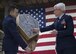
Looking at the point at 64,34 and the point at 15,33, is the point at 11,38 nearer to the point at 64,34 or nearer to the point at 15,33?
the point at 15,33

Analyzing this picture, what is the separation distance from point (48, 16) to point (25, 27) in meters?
1.74

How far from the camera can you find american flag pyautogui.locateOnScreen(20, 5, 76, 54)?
7.46 meters

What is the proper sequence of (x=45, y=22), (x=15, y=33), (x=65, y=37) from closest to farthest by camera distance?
1. (x=15, y=33)
2. (x=65, y=37)
3. (x=45, y=22)

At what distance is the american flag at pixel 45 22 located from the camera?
24.5ft

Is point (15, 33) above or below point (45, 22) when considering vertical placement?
above

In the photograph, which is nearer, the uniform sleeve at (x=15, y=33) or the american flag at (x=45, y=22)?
the uniform sleeve at (x=15, y=33)

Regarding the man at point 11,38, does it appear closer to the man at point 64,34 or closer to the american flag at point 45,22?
the man at point 64,34

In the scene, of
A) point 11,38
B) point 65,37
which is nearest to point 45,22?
point 65,37

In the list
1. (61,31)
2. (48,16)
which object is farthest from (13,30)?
(48,16)

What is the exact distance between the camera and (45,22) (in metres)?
7.92

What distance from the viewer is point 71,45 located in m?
5.77

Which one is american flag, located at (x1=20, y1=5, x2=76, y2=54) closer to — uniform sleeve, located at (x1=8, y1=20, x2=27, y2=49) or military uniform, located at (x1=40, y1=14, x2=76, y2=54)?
military uniform, located at (x1=40, y1=14, x2=76, y2=54)

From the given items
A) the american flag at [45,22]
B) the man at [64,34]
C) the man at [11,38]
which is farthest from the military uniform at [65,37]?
the american flag at [45,22]

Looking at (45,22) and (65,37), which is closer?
(65,37)
